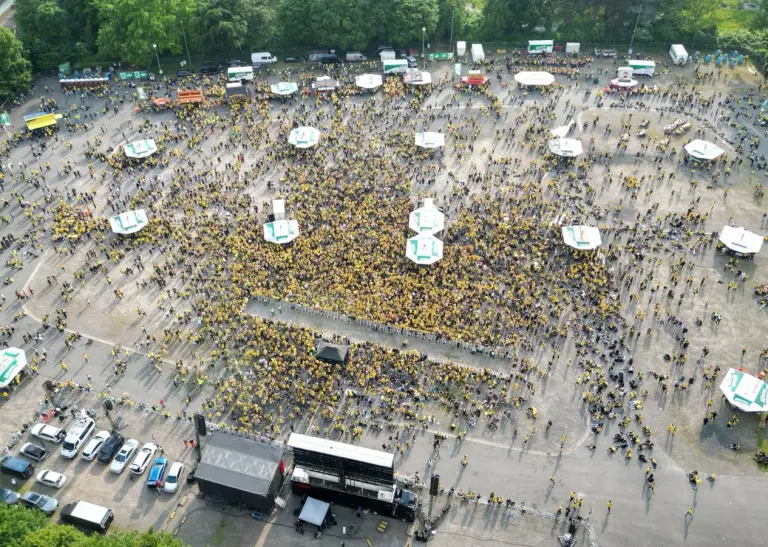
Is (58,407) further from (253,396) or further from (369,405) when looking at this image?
(369,405)

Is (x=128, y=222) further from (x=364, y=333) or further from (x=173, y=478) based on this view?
(x=173, y=478)

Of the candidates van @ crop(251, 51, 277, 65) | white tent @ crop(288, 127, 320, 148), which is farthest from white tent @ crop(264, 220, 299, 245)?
van @ crop(251, 51, 277, 65)

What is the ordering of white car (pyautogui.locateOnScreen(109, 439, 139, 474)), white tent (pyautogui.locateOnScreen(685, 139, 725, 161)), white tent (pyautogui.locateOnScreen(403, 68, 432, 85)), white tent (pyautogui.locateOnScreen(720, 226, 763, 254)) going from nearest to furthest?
white car (pyautogui.locateOnScreen(109, 439, 139, 474)) → white tent (pyautogui.locateOnScreen(720, 226, 763, 254)) → white tent (pyautogui.locateOnScreen(685, 139, 725, 161)) → white tent (pyautogui.locateOnScreen(403, 68, 432, 85))

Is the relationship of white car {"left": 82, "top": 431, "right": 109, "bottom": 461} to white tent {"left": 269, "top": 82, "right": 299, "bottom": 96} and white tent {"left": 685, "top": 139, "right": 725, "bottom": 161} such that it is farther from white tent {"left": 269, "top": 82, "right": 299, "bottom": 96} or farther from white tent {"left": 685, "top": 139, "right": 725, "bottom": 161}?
white tent {"left": 685, "top": 139, "right": 725, "bottom": 161}

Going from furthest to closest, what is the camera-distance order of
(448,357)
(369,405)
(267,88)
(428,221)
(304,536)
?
(267,88), (428,221), (448,357), (369,405), (304,536)

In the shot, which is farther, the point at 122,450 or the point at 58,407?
the point at 58,407

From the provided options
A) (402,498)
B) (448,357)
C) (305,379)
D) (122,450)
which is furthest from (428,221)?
(122,450)

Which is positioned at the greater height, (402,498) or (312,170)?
(312,170)

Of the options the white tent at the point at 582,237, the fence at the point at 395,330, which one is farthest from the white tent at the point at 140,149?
the white tent at the point at 582,237
